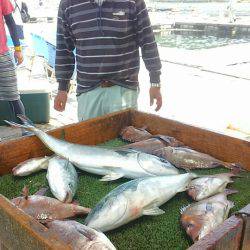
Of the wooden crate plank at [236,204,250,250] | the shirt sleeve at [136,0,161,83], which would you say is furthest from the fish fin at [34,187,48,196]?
the shirt sleeve at [136,0,161,83]

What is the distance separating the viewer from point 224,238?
1443 mm


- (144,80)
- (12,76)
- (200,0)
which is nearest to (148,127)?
(12,76)

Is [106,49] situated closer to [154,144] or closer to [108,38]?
[108,38]

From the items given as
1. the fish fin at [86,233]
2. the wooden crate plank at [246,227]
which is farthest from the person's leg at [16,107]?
the wooden crate plank at [246,227]

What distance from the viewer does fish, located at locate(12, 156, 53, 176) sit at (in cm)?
242

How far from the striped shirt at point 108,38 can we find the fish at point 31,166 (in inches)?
51.1

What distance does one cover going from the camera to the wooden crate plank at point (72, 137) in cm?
253

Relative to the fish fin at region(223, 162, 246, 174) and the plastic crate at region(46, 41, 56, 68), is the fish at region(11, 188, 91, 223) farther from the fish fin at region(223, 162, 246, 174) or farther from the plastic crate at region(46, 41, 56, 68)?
the plastic crate at region(46, 41, 56, 68)

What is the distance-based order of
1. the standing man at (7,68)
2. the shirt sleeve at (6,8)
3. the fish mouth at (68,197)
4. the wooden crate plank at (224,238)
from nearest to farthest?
the wooden crate plank at (224,238) < the fish mouth at (68,197) < the standing man at (7,68) < the shirt sleeve at (6,8)

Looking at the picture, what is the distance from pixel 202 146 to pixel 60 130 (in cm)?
109

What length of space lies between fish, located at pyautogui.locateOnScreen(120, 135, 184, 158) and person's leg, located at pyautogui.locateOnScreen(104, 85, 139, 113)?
995 mm

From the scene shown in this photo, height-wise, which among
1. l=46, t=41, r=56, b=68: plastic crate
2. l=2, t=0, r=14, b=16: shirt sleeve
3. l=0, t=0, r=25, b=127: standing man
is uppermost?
l=2, t=0, r=14, b=16: shirt sleeve

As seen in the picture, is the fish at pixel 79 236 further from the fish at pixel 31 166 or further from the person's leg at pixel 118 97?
the person's leg at pixel 118 97

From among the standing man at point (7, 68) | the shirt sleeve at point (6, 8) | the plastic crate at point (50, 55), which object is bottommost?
the plastic crate at point (50, 55)
